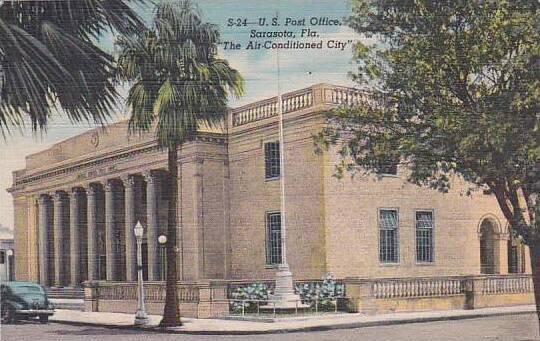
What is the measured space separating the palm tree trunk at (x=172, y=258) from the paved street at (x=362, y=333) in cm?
15

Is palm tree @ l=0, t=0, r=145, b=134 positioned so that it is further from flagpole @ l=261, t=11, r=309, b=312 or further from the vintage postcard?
flagpole @ l=261, t=11, r=309, b=312

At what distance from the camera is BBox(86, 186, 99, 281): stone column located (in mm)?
10438

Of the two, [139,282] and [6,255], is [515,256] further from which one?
[6,255]

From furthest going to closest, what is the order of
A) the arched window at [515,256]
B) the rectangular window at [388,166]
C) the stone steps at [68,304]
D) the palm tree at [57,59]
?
the arched window at [515,256], the stone steps at [68,304], the rectangular window at [388,166], the palm tree at [57,59]

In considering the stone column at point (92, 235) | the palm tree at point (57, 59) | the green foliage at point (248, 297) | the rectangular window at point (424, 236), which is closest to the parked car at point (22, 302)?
the stone column at point (92, 235)

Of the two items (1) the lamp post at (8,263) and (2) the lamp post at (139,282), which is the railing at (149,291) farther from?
(1) the lamp post at (8,263)

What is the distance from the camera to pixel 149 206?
10.4 metres

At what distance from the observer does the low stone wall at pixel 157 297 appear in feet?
33.7

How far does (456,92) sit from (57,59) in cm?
302

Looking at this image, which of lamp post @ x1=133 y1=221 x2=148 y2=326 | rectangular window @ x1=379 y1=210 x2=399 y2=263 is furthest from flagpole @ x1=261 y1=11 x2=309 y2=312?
lamp post @ x1=133 y1=221 x2=148 y2=326

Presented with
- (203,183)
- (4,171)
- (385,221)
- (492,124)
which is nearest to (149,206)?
(203,183)

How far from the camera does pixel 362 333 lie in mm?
10578

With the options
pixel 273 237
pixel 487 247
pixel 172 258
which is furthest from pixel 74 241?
pixel 487 247

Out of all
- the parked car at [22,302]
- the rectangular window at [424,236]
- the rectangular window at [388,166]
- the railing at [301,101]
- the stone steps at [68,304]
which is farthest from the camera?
the rectangular window at [424,236]
